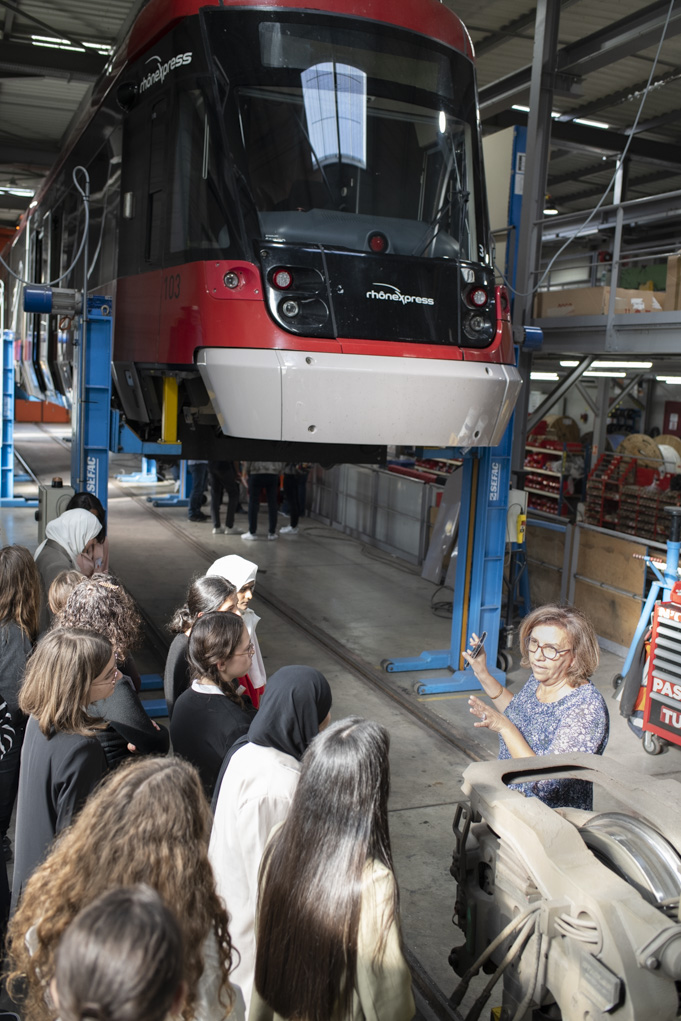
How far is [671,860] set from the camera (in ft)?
6.69

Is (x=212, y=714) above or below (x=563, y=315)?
below

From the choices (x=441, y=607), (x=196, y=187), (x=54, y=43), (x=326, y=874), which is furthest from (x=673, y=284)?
(x=54, y=43)

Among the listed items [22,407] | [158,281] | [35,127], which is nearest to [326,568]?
[158,281]

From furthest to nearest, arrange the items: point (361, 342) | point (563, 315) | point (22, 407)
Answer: point (22, 407) → point (563, 315) → point (361, 342)

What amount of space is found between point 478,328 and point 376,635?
3.82m

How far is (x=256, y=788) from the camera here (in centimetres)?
248

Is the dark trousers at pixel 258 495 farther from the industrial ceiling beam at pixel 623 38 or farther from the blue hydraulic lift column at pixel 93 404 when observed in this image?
the industrial ceiling beam at pixel 623 38

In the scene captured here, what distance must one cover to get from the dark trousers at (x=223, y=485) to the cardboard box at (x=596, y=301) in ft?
16.4

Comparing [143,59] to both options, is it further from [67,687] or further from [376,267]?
[67,687]

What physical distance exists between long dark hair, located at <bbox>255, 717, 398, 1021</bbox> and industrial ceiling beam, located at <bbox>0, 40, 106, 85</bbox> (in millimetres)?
12446

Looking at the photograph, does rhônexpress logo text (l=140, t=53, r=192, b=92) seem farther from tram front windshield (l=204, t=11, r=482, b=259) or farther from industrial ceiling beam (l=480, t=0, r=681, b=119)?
industrial ceiling beam (l=480, t=0, r=681, b=119)

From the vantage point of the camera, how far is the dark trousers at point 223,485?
12762 mm

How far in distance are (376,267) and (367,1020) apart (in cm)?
445

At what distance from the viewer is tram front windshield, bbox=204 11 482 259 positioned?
212 inches
